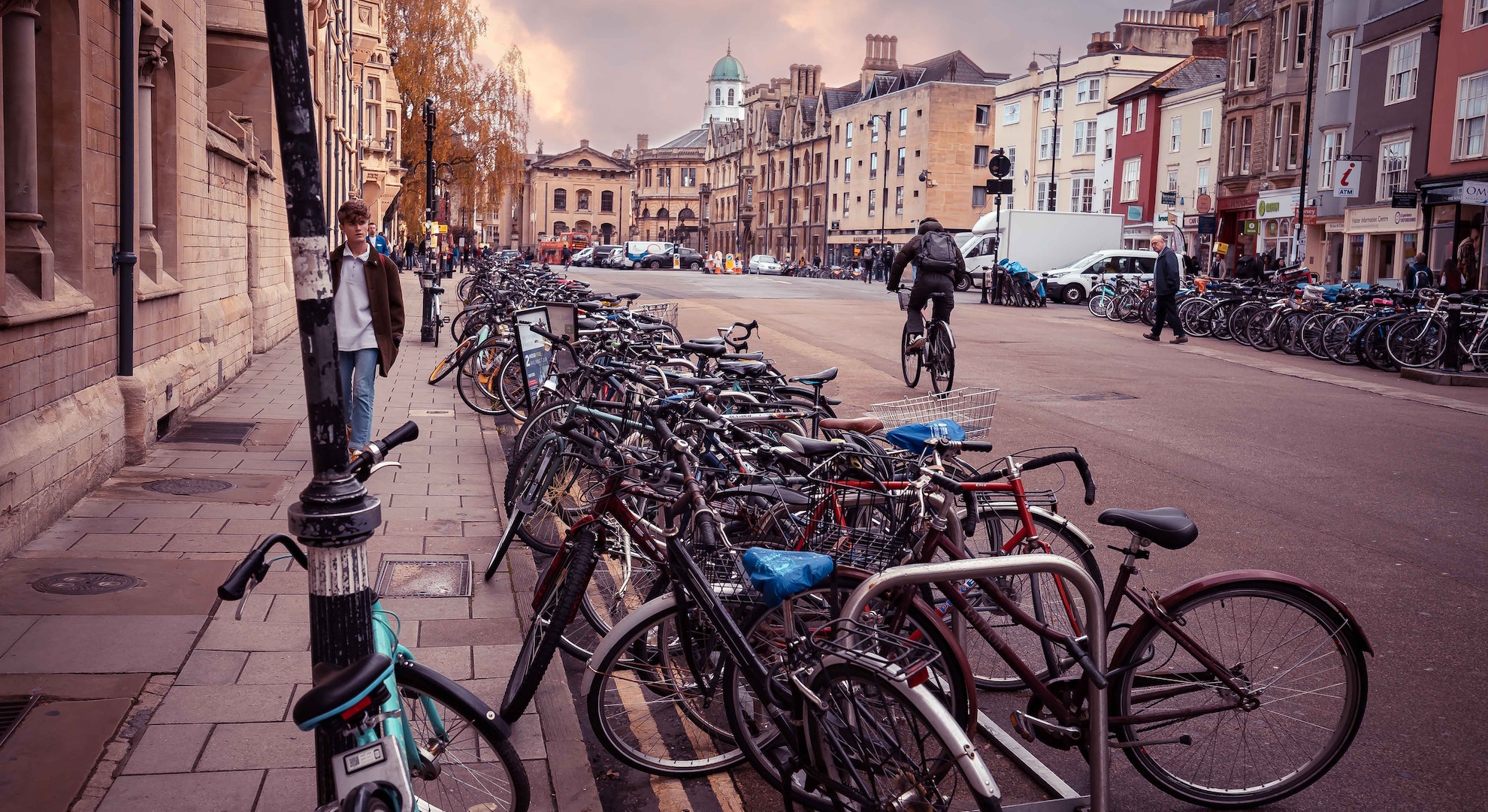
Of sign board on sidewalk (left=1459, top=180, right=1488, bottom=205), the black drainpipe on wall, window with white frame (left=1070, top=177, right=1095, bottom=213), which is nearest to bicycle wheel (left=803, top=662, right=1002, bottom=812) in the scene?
the black drainpipe on wall

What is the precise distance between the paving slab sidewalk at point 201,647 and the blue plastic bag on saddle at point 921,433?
1595 millimetres

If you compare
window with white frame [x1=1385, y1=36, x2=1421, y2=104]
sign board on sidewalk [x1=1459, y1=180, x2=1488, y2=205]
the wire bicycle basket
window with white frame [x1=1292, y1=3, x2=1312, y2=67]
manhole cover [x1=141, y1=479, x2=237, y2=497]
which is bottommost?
manhole cover [x1=141, y1=479, x2=237, y2=497]

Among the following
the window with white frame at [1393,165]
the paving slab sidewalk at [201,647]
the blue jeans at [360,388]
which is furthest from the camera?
the window with white frame at [1393,165]

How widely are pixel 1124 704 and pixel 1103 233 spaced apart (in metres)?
41.0

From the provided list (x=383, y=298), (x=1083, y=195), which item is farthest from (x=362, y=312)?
(x=1083, y=195)

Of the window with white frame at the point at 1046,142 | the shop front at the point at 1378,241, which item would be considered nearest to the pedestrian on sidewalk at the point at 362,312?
the shop front at the point at 1378,241

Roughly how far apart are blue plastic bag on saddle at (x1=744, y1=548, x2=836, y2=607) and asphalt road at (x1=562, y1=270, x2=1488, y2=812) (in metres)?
0.93

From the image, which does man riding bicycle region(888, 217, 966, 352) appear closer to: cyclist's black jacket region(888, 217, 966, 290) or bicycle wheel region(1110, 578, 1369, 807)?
cyclist's black jacket region(888, 217, 966, 290)

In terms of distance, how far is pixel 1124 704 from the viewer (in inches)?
151

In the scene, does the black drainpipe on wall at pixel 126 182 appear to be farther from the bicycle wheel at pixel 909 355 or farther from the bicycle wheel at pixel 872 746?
the bicycle wheel at pixel 909 355

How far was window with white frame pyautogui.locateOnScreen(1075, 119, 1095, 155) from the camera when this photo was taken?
5950 centimetres

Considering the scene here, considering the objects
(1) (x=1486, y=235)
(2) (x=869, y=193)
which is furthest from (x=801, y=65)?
(1) (x=1486, y=235)

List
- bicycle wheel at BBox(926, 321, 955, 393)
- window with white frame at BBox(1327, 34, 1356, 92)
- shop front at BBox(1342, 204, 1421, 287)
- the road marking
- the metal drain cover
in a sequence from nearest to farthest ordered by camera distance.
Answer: the metal drain cover → bicycle wheel at BBox(926, 321, 955, 393) → the road marking → shop front at BBox(1342, 204, 1421, 287) → window with white frame at BBox(1327, 34, 1356, 92)

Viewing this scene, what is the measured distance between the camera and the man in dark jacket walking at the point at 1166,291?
2242 centimetres
